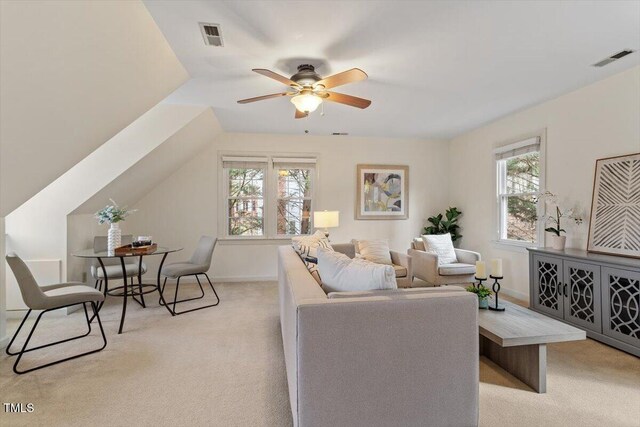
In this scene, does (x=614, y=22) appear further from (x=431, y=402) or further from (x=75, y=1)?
(x=75, y=1)

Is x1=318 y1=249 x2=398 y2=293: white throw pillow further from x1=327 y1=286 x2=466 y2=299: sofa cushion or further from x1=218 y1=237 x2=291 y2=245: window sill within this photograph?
x1=218 y1=237 x2=291 y2=245: window sill

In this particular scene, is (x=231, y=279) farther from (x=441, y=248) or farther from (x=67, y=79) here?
(x=67, y=79)

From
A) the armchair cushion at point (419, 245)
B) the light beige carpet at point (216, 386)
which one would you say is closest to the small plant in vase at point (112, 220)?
the light beige carpet at point (216, 386)

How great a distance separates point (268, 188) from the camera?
17.8 feet

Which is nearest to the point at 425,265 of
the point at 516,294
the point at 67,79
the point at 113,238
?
the point at 516,294

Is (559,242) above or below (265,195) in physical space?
below

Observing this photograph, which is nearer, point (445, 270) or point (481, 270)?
point (481, 270)

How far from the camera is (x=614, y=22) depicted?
220cm

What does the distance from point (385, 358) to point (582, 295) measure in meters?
2.63

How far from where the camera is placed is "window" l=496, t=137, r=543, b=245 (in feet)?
13.4

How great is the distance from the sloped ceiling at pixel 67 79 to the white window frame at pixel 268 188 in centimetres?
233

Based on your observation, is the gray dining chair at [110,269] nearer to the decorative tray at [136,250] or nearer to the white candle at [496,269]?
the decorative tray at [136,250]

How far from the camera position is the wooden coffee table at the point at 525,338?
6.62 feet

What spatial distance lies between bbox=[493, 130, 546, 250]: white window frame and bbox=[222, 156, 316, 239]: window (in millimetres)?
2890
